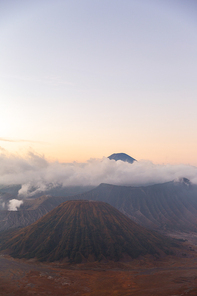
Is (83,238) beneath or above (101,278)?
above

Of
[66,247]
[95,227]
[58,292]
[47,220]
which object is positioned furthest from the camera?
[47,220]

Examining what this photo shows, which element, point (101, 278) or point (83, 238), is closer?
point (101, 278)

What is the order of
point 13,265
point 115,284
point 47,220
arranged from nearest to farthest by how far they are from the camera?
point 115,284
point 13,265
point 47,220

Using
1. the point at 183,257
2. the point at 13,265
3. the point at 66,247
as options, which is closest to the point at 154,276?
the point at 183,257

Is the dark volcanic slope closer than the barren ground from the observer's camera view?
No

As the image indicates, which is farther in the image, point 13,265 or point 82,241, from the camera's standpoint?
point 82,241

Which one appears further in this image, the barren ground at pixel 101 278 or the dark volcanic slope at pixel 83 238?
the dark volcanic slope at pixel 83 238

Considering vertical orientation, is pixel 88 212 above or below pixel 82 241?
above

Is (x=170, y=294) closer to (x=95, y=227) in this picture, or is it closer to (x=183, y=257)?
(x=183, y=257)
